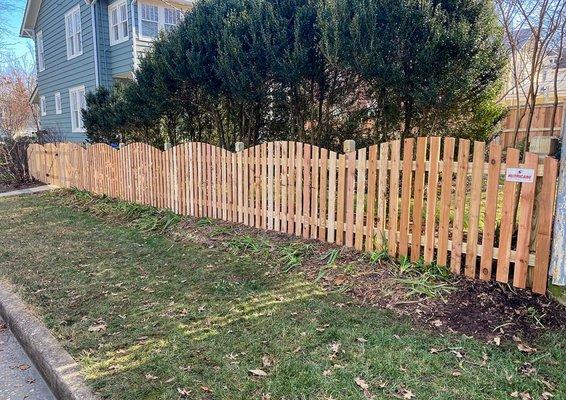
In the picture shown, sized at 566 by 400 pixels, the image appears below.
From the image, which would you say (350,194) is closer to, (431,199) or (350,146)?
(350,146)

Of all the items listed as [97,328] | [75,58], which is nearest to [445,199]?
[97,328]

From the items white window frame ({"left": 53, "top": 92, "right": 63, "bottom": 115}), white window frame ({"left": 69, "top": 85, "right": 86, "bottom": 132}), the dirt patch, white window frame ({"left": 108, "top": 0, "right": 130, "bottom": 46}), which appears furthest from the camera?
white window frame ({"left": 53, "top": 92, "right": 63, "bottom": 115})

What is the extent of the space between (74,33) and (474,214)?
58.5ft

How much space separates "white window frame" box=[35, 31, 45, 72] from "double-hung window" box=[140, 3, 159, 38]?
356 inches

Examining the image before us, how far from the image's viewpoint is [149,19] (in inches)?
583

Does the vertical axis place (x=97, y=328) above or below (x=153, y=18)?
below

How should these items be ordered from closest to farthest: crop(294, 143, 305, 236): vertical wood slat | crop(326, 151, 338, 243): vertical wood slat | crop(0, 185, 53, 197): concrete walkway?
crop(326, 151, 338, 243): vertical wood slat < crop(294, 143, 305, 236): vertical wood slat < crop(0, 185, 53, 197): concrete walkway

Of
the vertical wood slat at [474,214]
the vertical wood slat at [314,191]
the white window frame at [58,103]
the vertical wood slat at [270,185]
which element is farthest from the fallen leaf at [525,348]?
the white window frame at [58,103]

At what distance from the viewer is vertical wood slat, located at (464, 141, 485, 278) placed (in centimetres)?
390

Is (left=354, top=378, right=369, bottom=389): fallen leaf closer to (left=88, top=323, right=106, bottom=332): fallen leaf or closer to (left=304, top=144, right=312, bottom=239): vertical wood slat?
(left=88, top=323, right=106, bottom=332): fallen leaf

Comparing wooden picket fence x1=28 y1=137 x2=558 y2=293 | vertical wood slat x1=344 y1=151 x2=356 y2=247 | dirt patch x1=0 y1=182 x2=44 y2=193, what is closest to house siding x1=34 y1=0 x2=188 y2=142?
dirt patch x1=0 y1=182 x2=44 y2=193

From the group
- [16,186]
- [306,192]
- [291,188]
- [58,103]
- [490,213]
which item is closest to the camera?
[490,213]

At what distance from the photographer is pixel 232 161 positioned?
21.2 ft

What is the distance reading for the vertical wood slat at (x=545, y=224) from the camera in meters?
3.51
